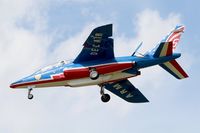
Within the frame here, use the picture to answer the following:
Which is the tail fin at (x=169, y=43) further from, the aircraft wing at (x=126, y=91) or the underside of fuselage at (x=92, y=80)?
the aircraft wing at (x=126, y=91)

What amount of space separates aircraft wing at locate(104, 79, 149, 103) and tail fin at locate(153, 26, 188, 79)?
691cm

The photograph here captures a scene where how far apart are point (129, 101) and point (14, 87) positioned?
47.5 feet

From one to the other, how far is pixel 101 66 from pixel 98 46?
101 inches

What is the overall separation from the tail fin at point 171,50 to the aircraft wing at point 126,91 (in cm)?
691

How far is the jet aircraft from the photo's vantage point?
269 feet

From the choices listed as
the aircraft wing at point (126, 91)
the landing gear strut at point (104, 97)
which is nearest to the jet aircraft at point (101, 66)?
the landing gear strut at point (104, 97)

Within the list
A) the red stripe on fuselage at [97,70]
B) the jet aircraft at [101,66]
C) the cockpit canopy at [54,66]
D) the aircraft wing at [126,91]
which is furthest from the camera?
the aircraft wing at [126,91]

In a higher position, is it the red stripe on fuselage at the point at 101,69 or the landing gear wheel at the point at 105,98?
the red stripe on fuselage at the point at 101,69

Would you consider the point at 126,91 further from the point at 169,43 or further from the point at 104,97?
the point at 169,43

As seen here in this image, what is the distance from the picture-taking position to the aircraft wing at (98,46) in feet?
261

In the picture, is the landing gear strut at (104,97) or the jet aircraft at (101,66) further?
the landing gear strut at (104,97)

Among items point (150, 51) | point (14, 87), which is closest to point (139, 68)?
point (150, 51)

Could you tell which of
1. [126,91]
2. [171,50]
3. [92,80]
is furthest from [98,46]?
[126,91]

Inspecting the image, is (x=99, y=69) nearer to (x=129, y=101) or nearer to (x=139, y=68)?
(x=139, y=68)
